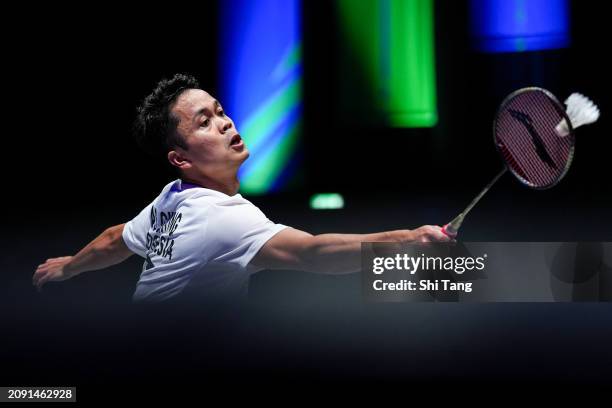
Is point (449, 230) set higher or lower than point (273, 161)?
lower

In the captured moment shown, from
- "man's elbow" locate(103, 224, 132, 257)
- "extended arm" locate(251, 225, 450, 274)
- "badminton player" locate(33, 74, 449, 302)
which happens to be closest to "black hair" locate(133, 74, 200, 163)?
"badminton player" locate(33, 74, 449, 302)

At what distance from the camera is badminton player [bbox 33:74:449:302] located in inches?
108

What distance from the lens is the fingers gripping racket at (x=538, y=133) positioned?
2650 mm

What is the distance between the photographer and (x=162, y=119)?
3.15 m

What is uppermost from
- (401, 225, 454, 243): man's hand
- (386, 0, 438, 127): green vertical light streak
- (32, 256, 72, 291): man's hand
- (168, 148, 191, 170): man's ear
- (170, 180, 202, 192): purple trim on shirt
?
(386, 0, 438, 127): green vertical light streak

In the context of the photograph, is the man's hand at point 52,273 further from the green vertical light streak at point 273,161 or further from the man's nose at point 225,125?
the green vertical light streak at point 273,161

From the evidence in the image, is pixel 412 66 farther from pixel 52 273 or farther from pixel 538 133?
pixel 52 273

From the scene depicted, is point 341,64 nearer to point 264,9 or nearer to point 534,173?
point 264,9

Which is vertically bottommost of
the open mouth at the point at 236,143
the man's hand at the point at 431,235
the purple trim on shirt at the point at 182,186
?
the man's hand at the point at 431,235

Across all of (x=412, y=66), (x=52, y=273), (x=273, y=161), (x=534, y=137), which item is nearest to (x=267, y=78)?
(x=273, y=161)

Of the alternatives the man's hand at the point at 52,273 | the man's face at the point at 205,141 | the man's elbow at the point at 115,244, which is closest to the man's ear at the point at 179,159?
the man's face at the point at 205,141

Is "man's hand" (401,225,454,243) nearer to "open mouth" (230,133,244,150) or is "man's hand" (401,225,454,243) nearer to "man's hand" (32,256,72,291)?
"open mouth" (230,133,244,150)

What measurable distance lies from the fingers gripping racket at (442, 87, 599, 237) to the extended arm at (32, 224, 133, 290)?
1341mm

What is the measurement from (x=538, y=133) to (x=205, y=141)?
44.6 inches
